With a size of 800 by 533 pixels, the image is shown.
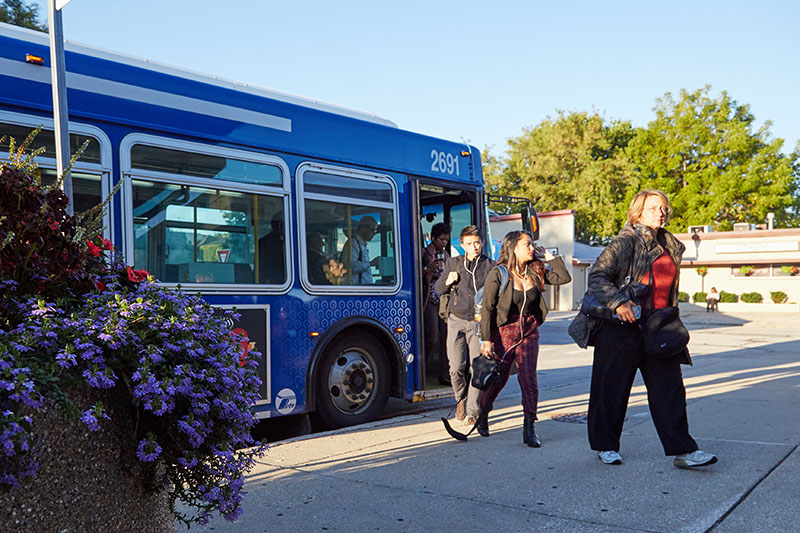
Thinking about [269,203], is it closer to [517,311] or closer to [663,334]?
[517,311]

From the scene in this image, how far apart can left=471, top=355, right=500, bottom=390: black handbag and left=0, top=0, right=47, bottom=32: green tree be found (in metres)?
19.9

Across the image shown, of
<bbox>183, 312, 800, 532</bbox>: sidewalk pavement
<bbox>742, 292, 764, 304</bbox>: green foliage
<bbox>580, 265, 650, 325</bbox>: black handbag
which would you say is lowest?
<bbox>183, 312, 800, 532</bbox>: sidewalk pavement

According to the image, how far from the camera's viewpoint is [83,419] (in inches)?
83.9

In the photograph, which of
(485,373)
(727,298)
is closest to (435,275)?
(485,373)

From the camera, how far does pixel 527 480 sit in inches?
191

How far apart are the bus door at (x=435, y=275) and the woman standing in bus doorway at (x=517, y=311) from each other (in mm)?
1640

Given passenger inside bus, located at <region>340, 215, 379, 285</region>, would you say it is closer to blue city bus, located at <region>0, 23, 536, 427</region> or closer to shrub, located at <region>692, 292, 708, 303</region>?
blue city bus, located at <region>0, 23, 536, 427</region>

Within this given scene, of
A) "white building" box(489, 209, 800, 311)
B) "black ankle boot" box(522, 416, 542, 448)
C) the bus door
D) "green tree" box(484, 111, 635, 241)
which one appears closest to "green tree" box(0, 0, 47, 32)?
the bus door

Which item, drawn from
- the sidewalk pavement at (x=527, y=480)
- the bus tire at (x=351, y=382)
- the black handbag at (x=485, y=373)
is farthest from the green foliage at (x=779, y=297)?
the black handbag at (x=485, y=373)

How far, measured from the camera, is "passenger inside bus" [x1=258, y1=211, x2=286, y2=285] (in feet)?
20.7

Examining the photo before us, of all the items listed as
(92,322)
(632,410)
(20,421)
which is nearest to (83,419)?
(20,421)

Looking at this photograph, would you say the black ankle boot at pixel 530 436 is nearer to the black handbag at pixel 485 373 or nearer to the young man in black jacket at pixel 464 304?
the black handbag at pixel 485 373

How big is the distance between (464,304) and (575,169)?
45.4m

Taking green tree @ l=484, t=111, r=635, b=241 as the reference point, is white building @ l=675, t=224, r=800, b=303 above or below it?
below
